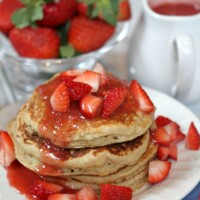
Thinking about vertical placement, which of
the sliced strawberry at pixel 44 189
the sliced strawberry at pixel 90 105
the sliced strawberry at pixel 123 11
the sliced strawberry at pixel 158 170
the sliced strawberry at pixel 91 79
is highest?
the sliced strawberry at pixel 91 79

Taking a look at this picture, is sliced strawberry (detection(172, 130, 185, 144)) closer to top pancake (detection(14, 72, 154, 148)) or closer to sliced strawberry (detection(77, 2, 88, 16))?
top pancake (detection(14, 72, 154, 148))

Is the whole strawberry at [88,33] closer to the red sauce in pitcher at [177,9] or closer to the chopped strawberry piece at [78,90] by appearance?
the red sauce in pitcher at [177,9]

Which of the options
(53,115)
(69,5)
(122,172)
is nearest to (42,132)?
(53,115)

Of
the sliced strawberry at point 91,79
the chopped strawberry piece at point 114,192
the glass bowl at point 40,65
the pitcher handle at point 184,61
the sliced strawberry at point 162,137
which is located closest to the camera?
the chopped strawberry piece at point 114,192

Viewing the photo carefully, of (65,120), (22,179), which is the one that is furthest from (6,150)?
(65,120)

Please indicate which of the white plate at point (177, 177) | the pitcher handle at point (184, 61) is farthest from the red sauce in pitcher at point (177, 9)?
the white plate at point (177, 177)

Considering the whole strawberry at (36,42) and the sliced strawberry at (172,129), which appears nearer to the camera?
the sliced strawberry at (172,129)

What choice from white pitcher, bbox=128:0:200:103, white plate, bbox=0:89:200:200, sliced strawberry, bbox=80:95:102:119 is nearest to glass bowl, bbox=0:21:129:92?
white pitcher, bbox=128:0:200:103
